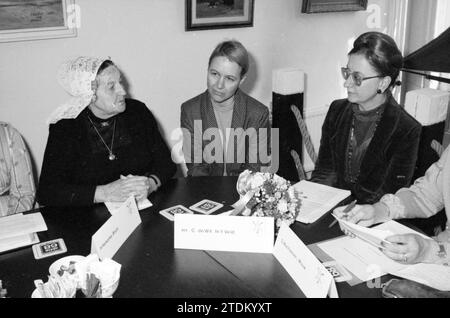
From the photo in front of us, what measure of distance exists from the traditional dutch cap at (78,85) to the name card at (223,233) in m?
1.00

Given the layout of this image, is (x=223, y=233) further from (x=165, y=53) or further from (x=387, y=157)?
(x=165, y=53)

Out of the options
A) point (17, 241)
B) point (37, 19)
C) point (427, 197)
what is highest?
point (37, 19)

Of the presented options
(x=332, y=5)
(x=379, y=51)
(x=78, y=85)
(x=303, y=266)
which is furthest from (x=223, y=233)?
(x=332, y=5)

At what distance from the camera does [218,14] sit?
12.1 feet

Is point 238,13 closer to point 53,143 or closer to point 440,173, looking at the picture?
point 53,143

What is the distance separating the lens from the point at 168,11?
3520mm

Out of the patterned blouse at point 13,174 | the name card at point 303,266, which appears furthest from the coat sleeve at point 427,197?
the patterned blouse at point 13,174

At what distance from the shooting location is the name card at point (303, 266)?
1.43 meters

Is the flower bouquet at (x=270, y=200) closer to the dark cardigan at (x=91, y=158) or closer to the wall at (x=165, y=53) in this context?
the dark cardigan at (x=91, y=158)

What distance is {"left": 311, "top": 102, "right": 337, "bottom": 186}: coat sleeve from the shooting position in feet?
9.46

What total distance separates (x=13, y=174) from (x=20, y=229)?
72 cm

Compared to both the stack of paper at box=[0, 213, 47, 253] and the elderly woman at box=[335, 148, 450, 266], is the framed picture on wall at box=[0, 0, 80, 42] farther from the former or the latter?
the elderly woman at box=[335, 148, 450, 266]

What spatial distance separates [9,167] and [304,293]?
5.93ft

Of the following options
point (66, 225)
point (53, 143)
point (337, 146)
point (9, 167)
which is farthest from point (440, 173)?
point (9, 167)
